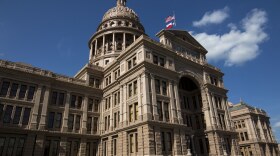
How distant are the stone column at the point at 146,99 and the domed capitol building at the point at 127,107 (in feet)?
0.48

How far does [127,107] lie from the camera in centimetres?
3328

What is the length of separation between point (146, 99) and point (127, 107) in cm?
499

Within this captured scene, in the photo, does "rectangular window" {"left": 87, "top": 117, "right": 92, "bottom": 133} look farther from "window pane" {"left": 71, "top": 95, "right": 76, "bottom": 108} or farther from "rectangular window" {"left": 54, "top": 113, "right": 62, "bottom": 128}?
"rectangular window" {"left": 54, "top": 113, "right": 62, "bottom": 128}

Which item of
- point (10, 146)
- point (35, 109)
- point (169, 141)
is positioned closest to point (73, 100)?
point (35, 109)

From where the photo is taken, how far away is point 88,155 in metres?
36.8

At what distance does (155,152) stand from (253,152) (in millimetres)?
46139

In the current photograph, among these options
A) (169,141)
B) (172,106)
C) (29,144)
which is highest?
(172,106)

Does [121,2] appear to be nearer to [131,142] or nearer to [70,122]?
[70,122]

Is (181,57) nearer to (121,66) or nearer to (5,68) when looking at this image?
(121,66)

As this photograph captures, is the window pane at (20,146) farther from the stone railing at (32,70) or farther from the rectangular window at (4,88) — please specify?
the stone railing at (32,70)

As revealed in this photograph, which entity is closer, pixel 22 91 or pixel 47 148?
pixel 47 148

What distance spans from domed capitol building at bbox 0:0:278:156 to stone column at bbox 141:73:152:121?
0.15m

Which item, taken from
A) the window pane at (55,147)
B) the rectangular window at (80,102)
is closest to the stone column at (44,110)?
the window pane at (55,147)

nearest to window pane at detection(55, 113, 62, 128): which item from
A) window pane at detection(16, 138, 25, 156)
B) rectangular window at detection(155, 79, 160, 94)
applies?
window pane at detection(16, 138, 25, 156)
